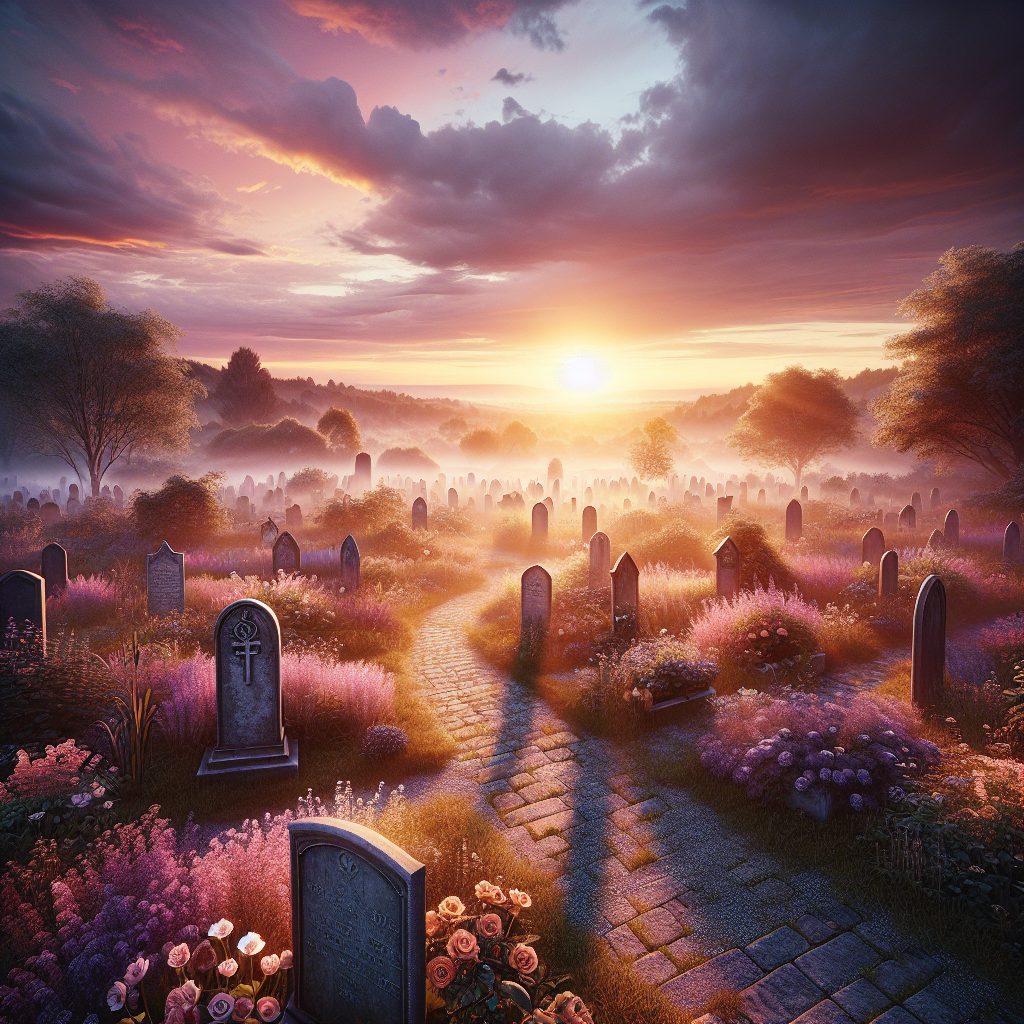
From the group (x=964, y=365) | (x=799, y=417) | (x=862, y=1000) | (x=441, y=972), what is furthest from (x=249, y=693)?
(x=799, y=417)

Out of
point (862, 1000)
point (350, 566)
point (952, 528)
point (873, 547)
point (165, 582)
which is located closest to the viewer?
point (862, 1000)

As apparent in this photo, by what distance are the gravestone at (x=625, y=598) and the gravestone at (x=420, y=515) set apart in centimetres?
1268

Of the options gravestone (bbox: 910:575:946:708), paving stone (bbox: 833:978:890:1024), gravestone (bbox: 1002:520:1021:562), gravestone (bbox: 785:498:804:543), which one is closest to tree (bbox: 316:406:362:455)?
gravestone (bbox: 785:498:804:543)

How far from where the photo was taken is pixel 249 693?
623cm

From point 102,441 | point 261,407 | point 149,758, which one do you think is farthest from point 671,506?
point 261,407

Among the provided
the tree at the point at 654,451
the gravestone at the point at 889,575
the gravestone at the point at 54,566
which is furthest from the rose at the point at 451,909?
the tree at the point at 654,451

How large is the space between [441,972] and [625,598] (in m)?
7.54

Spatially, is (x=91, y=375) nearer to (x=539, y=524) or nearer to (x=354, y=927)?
(x=539, y=524)

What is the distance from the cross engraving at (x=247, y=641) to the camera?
6105 mm

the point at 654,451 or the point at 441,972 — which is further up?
the point at 654,451

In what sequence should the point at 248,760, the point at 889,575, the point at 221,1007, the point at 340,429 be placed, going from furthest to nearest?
the point at 340,429 → the point at 889,575 → the point at 248,760 → the point at 221,1007

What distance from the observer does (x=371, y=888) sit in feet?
9.07

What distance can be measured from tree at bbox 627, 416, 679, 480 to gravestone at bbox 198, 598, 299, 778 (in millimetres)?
26208

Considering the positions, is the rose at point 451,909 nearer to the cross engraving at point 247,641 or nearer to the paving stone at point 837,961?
the paving stone at point 837,961
